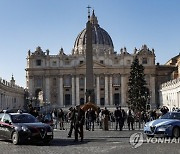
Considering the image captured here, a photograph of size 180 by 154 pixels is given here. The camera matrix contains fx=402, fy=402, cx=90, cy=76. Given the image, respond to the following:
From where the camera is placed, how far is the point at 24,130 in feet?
50.5

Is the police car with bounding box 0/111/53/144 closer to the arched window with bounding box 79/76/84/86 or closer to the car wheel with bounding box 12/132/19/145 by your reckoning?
the car wheel with bounding box 12/132/19/145

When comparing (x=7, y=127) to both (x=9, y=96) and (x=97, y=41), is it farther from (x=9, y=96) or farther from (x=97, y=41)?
(x=97, y=41)

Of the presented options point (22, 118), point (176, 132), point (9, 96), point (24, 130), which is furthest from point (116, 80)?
point (24, 130)

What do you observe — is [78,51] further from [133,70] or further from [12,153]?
[12,153]

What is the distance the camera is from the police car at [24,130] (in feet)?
50.4


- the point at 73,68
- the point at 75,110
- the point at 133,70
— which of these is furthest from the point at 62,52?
the point at 75,110

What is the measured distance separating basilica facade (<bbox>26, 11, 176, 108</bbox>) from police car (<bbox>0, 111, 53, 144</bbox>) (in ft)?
270

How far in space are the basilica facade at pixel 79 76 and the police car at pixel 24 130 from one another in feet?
270

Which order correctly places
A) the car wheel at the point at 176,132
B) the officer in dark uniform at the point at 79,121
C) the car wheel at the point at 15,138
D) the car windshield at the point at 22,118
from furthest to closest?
the officer in dark uniform at the point at 79,121
the car wheel at the point at 176,132
the car windshield at the point at 22,118
the car wheel at the point at 15,138

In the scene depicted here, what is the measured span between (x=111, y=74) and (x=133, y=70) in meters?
31.1

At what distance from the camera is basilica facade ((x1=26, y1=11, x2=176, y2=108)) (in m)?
100

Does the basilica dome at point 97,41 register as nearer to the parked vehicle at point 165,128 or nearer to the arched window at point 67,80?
the arched window at point 67,80

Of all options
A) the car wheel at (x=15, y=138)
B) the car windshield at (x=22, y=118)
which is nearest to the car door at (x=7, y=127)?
the car windshield at (x=22, y=118)

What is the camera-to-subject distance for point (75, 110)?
18.0 m
